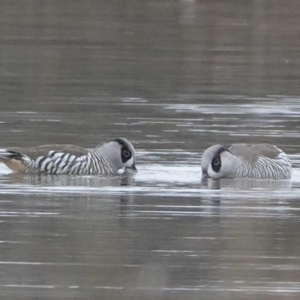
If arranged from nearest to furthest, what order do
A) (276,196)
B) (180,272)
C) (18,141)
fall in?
1. (180,272)
2. (276,196)
3. (18,141)

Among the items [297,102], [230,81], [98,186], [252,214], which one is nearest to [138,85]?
[230,81]

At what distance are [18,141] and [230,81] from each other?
7.61 m

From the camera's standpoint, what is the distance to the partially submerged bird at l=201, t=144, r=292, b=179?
13375 millimetres

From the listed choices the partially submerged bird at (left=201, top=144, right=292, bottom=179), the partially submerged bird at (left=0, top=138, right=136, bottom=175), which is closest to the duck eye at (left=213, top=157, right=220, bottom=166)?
the partially submerged bird at (left=201, top=144, right=292, bottom=179)

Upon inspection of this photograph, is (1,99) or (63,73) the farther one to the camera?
(63,73)

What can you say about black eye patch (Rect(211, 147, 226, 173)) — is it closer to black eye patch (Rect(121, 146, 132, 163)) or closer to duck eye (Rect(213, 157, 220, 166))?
duck eye (Rect(213, 157, 220, 166))

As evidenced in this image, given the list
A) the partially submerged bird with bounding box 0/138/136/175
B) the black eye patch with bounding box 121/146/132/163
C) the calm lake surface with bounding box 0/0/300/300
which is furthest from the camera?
the black eye patch with bounding box 121/146/132/163

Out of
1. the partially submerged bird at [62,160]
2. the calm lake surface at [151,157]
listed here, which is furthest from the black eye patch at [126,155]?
the calm lake surface at [151,157]

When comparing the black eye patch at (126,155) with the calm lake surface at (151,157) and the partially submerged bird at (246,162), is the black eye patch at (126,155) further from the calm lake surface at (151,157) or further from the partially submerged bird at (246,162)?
the partially submerged bird at (246,162)

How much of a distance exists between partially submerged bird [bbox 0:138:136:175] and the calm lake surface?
0.18m

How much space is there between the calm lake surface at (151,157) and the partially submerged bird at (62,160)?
18 centimetres

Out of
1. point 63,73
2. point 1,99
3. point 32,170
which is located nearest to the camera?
point 32,170

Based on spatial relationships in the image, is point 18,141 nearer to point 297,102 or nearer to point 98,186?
point 98,186

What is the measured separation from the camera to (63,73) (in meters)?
22.9
